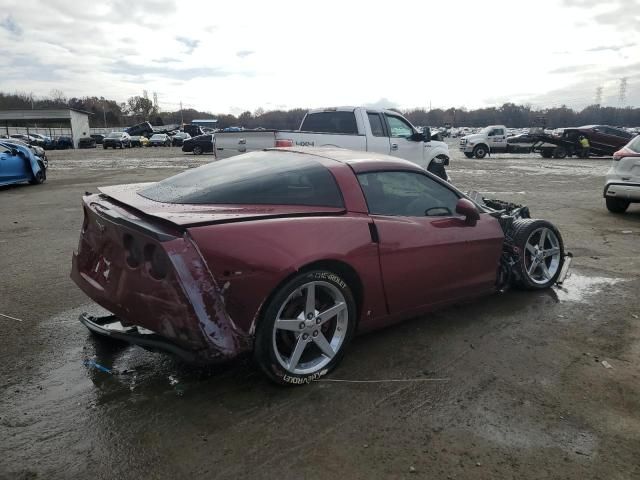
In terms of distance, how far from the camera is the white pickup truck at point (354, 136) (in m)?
9.83

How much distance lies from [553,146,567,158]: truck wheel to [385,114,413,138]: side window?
1978 centimetres

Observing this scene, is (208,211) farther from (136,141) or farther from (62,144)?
(62,144)

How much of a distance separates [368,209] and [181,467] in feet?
6.49

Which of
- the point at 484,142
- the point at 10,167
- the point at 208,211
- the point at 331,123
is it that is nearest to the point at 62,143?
the point at 10,167

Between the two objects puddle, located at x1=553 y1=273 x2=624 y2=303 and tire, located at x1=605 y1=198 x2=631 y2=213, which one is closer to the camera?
puddle, located at x1=553 y1=273 x2=624 y2=303

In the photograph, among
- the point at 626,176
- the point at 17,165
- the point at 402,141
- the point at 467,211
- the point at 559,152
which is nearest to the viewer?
the point at 467,211

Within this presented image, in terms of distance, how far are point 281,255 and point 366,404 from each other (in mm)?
1008

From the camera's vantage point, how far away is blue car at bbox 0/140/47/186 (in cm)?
1316

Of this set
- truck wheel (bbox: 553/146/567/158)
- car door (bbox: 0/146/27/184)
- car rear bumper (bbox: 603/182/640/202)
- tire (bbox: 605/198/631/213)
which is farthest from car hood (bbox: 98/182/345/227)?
truck wheel (bbox: 553/146/567/158)

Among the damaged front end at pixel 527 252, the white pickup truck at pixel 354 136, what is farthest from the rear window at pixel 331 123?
the damaged front end at pixel 527 252

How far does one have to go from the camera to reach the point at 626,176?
8.45m

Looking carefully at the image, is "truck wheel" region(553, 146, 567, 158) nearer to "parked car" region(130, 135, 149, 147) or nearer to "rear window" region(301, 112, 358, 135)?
"rear window" region(301, 112, 358, 135)

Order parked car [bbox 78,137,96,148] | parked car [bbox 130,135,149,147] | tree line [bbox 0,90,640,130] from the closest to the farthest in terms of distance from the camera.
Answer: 1. parked car [bbox 130,135,149,147]
2. parked car [bbox 78,137,96,148]
3. tree line [bbox 0,90,640,130]

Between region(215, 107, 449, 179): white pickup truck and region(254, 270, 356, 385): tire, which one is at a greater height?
region(215, 107, 449, 179): white pickup truck
